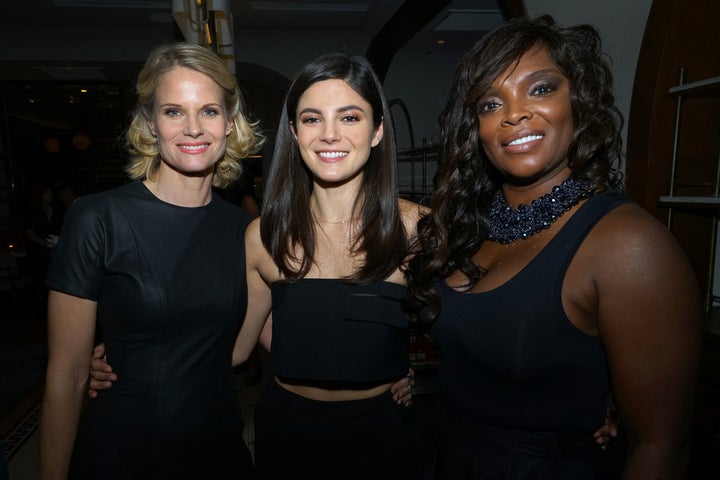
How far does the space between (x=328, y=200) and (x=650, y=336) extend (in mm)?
1050

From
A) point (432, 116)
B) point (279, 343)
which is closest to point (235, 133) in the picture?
point (279, 343)

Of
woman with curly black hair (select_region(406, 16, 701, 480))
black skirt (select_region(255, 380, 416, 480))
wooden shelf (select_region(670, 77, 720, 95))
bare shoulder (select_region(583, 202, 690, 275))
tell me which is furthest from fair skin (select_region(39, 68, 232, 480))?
wooden shelf (select_region(670, 77, 720, 95))

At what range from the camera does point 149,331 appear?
1.44 meters

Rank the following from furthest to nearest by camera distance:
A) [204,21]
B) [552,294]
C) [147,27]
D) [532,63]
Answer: [147,27], [204,21], [532,63], [552,294]

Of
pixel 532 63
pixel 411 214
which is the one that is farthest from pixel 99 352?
pixel 532 63

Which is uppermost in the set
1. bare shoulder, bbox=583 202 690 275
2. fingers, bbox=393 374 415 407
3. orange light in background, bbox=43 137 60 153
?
orange light in background, bbox=43 137 60 153

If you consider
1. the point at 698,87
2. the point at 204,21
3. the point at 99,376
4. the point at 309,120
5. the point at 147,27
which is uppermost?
the point at 147,27

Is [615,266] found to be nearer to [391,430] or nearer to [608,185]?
[608,185]

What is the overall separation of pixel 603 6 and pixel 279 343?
182cm

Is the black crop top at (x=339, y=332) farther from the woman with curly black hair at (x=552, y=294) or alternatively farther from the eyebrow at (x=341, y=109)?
the eyebrow at (x=341, y=109)

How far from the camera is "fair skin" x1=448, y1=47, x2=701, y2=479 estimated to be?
1.00 metres

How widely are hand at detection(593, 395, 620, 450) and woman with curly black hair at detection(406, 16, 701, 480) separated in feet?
0.10

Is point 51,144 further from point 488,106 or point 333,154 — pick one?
point 488,106

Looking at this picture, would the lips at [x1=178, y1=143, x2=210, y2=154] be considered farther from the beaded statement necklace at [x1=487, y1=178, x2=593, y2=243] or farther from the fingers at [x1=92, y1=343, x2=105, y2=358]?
the beaded statement necklace at [x1=487, y1=178, x2=593, y2=243]
